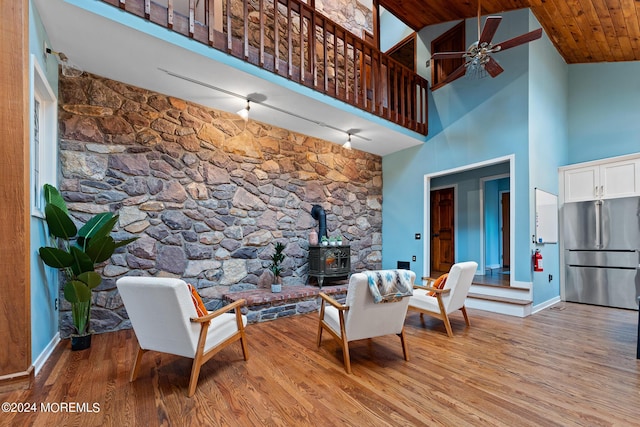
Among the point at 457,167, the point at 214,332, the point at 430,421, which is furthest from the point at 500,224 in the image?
the point at 214,332

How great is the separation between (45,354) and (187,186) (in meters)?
2.25

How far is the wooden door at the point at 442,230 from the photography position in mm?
7035

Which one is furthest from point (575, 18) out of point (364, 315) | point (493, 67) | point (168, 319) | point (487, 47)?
point (168, 319)

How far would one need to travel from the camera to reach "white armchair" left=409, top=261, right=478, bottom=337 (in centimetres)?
341

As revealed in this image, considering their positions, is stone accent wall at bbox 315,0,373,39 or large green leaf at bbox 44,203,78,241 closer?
large green leaf at bbox 44,203,78,241

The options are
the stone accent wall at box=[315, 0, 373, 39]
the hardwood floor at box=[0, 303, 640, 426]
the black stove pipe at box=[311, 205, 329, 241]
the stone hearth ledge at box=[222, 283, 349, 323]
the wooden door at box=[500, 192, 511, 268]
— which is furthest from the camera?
the wooden door at box=[500, 192, 511, 268]

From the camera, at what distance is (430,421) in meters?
1.84

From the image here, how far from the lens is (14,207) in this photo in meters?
2.13

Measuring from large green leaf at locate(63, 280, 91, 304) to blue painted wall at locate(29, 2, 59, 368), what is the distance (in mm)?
164

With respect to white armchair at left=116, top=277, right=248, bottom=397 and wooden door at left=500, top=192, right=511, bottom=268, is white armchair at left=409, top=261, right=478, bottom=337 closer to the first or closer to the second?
white armchair at left=116, top=277, right=248, bottom=397

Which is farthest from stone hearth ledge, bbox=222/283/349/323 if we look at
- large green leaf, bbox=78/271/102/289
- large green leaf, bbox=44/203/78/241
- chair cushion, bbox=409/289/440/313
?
large green leaf, bbox=44/203/78/241

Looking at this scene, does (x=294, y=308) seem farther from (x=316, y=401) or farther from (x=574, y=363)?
(x=574, y=363)

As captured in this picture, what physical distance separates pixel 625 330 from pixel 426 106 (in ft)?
14.2

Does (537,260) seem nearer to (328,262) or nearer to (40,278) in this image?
(328,262)
